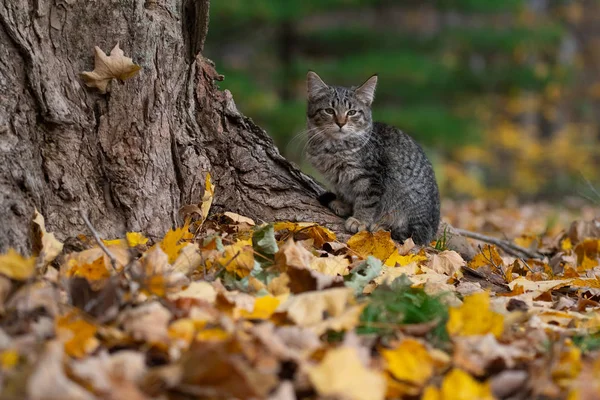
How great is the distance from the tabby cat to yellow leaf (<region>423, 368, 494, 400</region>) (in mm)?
2696

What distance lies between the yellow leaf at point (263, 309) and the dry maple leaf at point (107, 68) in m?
1.41

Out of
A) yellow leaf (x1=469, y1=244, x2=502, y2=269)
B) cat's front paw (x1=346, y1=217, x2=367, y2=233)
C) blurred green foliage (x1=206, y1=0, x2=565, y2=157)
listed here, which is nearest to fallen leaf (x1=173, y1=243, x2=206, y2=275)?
cat's front paw (x1=346, y1=217, x2=367, y2=233)

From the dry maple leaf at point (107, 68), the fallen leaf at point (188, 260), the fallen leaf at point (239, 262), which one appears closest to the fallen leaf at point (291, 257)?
the fallen leaf at point (239, 262)

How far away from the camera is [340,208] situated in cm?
466

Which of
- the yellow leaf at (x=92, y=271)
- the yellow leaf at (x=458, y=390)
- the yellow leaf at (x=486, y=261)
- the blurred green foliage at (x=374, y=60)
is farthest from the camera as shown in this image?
the blurred green foliage at (x=374, y=60)

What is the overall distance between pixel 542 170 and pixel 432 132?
700 cm

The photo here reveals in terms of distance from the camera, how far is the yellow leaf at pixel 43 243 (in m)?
2.72

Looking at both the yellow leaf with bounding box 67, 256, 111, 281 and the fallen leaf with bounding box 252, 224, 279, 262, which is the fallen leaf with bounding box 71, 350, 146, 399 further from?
the fallen leaf with bounding box 252, 224, 279, 262

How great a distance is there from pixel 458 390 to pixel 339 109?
12.3 ft

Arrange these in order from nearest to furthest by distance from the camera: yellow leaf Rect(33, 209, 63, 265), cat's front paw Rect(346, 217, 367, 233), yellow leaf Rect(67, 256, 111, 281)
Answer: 1. yellow leaf Rect(67, 256, 111, 281)
2. yellow leaf Rect(33, 209, 63, 265)
3. cat's front paw Rect(346, 217, 367, 233)

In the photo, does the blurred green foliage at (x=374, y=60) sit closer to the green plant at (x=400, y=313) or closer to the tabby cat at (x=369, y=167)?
the tabby cat at (x=369, y=167)

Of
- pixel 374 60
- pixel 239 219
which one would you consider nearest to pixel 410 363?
pixel 239 219

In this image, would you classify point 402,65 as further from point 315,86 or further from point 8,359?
point 8,359

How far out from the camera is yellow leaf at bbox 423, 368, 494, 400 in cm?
185
